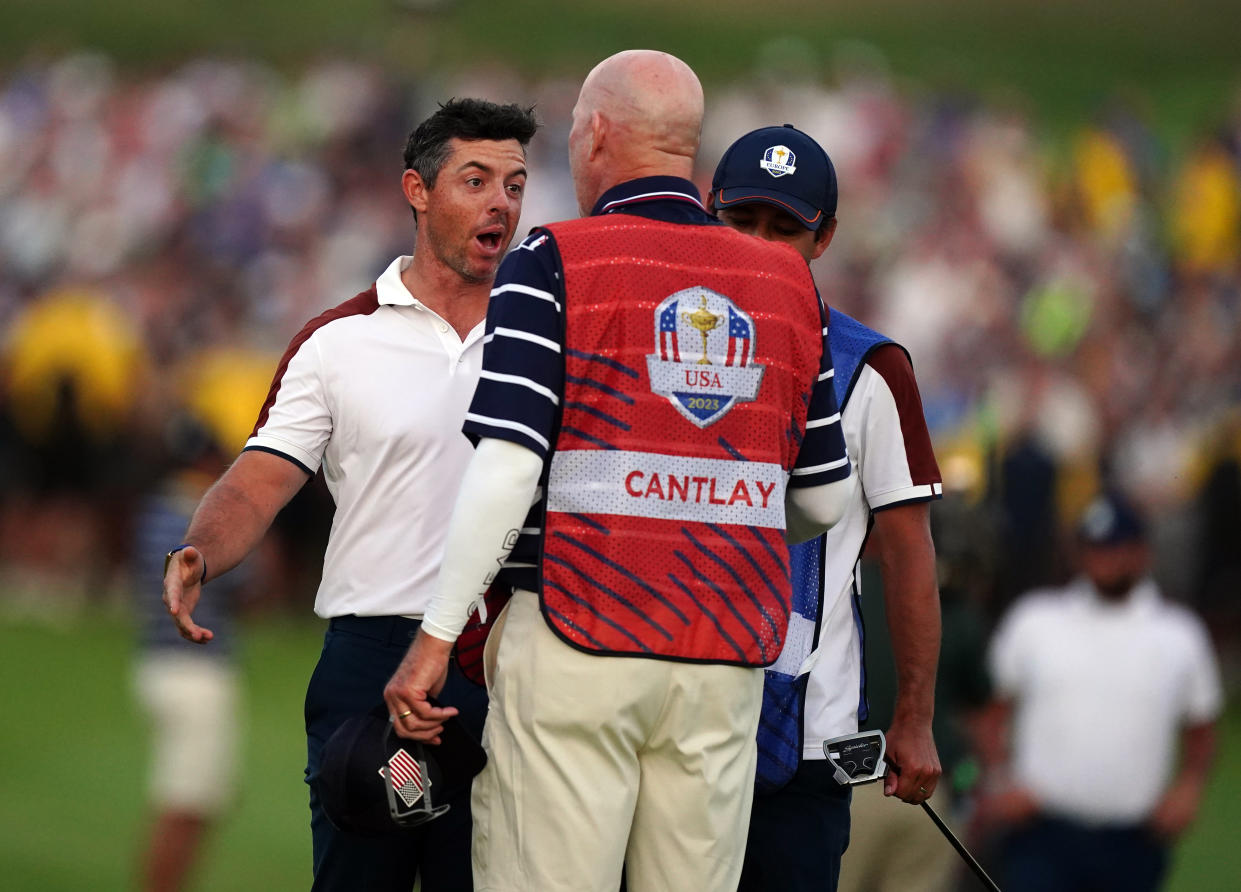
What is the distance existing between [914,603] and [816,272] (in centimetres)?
1573

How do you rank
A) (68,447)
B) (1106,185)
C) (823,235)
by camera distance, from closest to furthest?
1. (823,235)
2. (68,447)
3. (1106,185)

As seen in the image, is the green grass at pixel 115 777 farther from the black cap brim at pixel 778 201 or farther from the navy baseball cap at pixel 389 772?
the black cap brim at pixel 778 201

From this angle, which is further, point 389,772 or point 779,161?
point 779,161

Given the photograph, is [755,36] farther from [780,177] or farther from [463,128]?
[780,177]

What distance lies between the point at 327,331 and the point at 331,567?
0.56 meters

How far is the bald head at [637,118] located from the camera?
12.3 feet

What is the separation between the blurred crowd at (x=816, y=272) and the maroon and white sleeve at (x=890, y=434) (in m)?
7.21

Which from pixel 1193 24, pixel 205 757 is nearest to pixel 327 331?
pixel 205 757

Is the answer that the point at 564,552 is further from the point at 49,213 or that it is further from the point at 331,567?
the point at 49,213

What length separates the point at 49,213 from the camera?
21.9 metres

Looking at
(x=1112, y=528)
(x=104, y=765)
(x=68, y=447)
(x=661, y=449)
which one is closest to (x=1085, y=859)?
(x=1112, y=528)

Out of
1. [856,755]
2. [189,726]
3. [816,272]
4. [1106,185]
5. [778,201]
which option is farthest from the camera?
[1106,185]

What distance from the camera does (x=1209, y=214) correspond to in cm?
1927

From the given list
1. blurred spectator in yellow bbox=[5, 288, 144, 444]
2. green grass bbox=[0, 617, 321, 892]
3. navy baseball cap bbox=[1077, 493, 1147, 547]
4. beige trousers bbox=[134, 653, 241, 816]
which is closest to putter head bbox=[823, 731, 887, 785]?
navy baseball cap bbox=[1077, 493, 1147, 547]
